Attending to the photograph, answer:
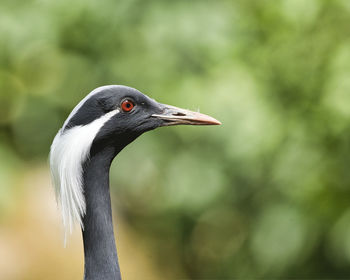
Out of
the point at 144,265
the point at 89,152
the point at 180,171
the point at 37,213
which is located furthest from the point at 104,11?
the point at 89,152

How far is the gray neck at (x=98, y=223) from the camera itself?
9.78 ft

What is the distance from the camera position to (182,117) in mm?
3250

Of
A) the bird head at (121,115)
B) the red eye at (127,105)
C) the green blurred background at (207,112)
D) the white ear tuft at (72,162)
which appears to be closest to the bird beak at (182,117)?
the bird head at (121,115)

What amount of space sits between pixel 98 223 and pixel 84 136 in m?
0.40

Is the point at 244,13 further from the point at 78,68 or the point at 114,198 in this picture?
the point at 114,198

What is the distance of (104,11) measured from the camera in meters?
5.78

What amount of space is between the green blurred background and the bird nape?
8.59ft

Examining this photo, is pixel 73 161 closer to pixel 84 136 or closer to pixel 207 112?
pixel 84 136

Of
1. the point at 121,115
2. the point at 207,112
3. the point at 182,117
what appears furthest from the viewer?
the point at 207,112

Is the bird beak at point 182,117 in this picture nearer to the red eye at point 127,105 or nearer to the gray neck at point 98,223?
the red eye at point 127,105

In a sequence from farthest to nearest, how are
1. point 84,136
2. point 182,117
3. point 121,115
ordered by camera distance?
point 182,117, point 121,115, point 84,136

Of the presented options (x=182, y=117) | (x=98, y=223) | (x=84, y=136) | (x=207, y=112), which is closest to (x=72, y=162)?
(x=84, y=136)

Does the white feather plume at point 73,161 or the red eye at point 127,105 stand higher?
the red eye at point 127,105

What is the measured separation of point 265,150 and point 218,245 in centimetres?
138
